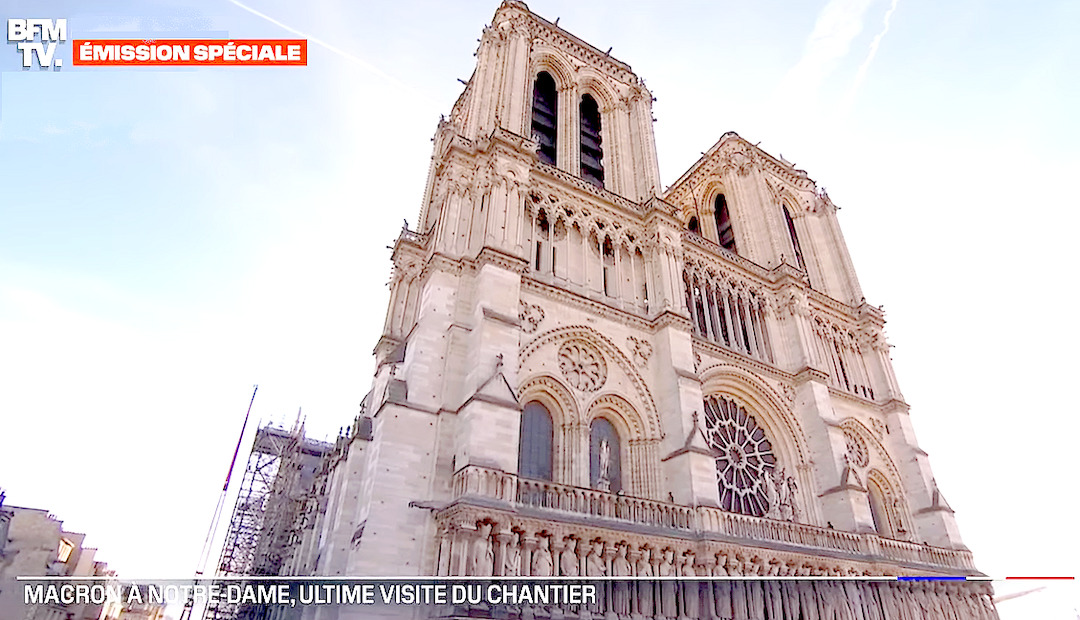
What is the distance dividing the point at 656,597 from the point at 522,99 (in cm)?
1808

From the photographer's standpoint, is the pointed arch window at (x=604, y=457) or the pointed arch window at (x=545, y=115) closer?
the pointed arch window at (x=604, y=457)

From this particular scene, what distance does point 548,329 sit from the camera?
683 inches

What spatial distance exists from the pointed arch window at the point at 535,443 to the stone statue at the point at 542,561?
261 centimetres

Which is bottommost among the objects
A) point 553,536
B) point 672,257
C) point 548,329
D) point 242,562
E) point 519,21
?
point 553,536

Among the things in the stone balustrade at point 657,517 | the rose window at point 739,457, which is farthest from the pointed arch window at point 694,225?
the stone balustrade at point 657,517

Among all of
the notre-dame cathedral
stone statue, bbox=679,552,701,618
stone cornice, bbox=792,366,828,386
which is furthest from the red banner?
stone cornice, bbox=792,366,828,386

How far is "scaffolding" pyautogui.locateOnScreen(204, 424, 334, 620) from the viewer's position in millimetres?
31875

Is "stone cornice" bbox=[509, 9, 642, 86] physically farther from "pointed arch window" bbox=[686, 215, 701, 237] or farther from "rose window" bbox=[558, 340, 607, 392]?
"rose window" bbox=[558, 340, 607, 392]

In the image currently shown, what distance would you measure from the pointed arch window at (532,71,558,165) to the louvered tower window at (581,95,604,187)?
1.54 m

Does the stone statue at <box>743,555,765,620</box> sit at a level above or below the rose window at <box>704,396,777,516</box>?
below

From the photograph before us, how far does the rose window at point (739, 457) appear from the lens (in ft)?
62.6

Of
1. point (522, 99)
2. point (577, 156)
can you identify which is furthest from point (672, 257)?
point (522, 99)

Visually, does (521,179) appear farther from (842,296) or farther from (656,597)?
(842,296)

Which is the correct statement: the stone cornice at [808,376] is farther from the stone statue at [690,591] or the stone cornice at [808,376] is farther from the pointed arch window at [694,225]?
the pointed arch window at [694,225]
